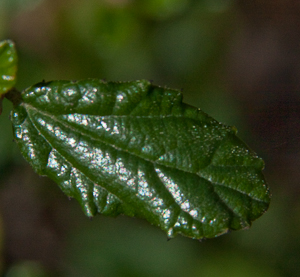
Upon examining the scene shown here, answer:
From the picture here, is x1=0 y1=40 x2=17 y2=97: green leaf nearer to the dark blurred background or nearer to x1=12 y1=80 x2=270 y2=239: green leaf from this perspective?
x1=12 y1=80 x2=270 y2=239: green leaf

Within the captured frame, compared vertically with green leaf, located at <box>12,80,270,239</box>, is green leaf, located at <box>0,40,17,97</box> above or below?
above

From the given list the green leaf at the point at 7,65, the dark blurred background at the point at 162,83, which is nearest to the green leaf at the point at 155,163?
the green leaf at the point at 7,65

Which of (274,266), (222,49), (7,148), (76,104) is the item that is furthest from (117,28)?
(274,266)

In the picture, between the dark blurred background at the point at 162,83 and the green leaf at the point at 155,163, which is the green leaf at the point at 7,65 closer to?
the green leaf at the point at 155,163

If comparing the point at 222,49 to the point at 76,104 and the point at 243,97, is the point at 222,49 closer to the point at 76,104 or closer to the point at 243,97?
the point at 243,97

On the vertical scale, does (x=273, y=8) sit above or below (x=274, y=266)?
above

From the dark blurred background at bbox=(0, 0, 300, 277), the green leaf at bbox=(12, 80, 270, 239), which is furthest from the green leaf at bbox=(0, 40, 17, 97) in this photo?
the dark blurred background at bbox=(0, 0, 300, 277)

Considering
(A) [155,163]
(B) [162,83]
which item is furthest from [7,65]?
(B) [162,83]
